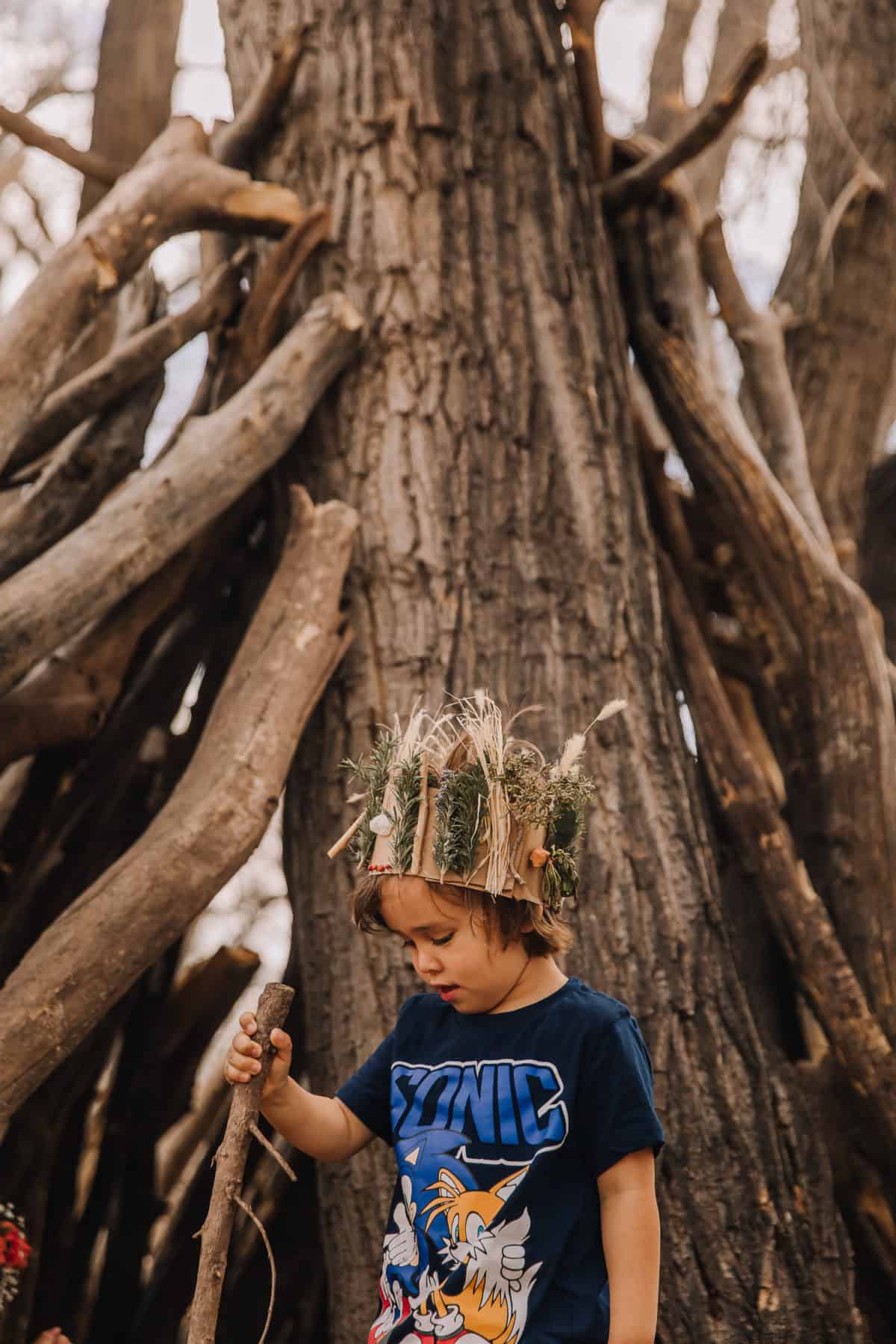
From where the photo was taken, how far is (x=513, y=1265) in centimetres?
163

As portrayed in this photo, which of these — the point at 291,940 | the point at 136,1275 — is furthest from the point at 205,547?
the point at 136,1275

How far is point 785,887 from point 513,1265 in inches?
55.3

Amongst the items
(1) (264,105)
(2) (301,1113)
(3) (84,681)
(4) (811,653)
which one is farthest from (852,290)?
(2) (301,1113)

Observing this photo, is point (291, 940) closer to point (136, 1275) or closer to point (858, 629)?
point (136, 1275)

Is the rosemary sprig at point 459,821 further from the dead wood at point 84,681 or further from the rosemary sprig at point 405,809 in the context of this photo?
the dead wood at point 84,681

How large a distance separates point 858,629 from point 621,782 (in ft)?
2.87

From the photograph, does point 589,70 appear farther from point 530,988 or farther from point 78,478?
point 530,988

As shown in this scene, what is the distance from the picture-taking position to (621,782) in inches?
104

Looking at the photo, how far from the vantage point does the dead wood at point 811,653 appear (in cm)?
297

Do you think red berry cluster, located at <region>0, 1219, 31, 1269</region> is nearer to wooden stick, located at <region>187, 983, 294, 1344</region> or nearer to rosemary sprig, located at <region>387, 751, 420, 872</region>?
wooden stick, located at <region>187, 983, 294, 1344</region>

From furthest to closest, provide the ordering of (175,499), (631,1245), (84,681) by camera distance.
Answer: (84,681) → (175,499) → (631,1245)

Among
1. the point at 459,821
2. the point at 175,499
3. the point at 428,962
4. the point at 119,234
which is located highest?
the point at 119,234

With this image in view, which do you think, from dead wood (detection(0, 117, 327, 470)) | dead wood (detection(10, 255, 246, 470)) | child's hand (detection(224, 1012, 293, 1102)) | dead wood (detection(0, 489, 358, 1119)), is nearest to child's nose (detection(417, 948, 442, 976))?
child's hand (detection(224, 1012, 293, 1102))

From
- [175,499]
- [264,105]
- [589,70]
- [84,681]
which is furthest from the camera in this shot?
[589,70]
